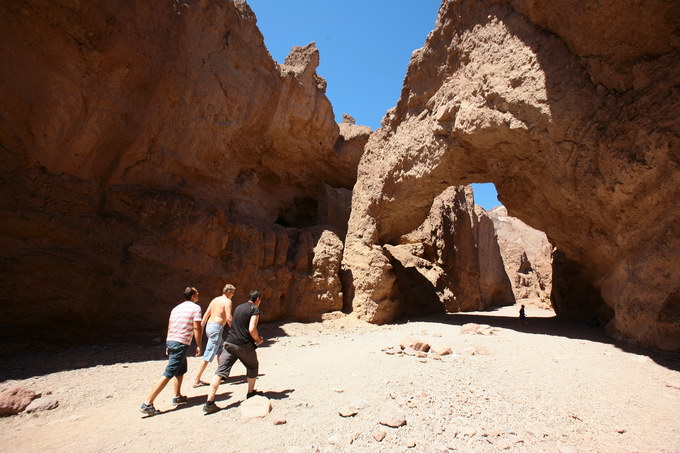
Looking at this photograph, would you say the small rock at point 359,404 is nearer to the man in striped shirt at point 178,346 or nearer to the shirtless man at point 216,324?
the man in striped shirt at point 178,346

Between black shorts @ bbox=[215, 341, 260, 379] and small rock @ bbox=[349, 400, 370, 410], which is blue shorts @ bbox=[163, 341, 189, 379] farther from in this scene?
small rock @ bbox=[349, 400, 370, 410]

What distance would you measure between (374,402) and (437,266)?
35.7 feet

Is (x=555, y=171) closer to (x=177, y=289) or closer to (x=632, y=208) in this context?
(x=632, y=208)

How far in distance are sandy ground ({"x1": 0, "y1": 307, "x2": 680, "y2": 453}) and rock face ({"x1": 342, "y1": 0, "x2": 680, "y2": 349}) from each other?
196cm

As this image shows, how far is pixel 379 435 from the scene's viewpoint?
Result: 2.72 meters

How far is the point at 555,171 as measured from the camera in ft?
24.2

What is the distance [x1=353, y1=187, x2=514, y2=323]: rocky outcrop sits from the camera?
11.2 m

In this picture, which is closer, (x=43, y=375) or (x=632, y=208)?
(x=43, y=375)

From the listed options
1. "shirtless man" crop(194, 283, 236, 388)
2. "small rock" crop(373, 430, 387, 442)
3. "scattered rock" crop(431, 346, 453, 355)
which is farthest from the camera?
"scattered rock" crop(431, 346, 453, 355)

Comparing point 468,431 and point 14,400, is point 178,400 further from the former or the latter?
point 468,431

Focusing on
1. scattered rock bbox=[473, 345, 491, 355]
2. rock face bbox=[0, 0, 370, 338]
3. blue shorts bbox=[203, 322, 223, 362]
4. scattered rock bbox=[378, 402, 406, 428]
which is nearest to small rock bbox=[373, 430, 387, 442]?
scattered rock bbox=[378, 402, 406, 428]

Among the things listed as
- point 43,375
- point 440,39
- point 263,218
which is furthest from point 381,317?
point 440,39

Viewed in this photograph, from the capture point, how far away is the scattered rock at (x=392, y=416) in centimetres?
290

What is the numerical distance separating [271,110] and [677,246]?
33.2 ft
